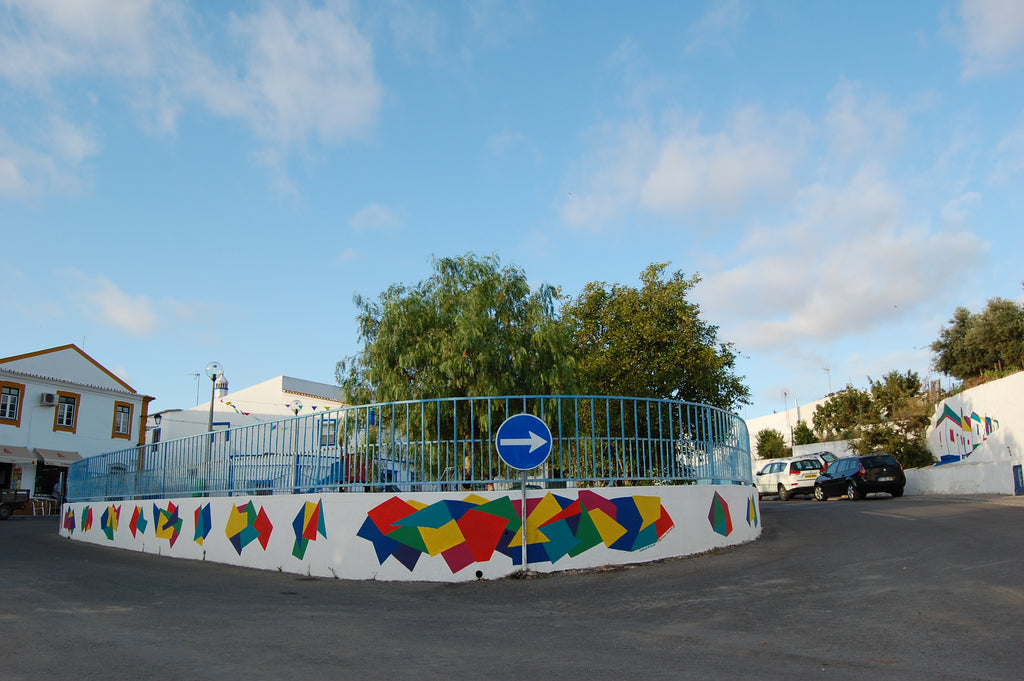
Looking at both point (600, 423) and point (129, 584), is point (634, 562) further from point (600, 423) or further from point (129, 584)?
point (129, 584)

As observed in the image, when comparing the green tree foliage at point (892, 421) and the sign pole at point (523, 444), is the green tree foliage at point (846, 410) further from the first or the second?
the sign pole at point (523, 444)

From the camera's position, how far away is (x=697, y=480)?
11.2m

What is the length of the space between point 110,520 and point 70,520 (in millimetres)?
3879

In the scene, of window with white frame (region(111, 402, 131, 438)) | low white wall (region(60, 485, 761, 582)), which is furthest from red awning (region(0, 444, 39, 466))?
low white wall (region(60, 485, 761, 582))

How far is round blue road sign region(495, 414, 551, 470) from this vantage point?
9.34 meters

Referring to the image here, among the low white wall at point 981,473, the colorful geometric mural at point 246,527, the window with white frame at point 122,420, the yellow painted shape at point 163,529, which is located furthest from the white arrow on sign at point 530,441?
the window with white frame at point 122,420

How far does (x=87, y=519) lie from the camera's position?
63.1 feet

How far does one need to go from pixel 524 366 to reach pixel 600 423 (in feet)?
20.5

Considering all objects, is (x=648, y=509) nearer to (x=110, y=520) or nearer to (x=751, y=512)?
(x=751, y=512)

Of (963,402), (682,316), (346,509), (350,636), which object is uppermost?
(682,316)

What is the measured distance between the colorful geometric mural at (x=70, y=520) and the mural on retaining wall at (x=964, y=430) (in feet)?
91.3

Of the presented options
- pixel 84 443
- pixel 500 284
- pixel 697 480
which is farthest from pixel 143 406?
pixel 697 480

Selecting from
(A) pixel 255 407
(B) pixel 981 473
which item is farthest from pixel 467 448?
(A) pixel 255 407

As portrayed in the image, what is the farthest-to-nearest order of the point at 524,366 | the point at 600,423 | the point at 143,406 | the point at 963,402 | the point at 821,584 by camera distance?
the point at 143,406
the point at 963,402
the point at 524,366
the point at 600,423
the point at 821,584
